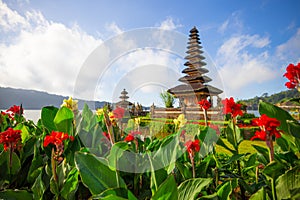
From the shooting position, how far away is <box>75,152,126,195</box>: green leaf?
0.71 meters

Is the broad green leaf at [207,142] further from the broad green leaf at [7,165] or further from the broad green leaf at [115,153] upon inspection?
the broad green leaf at [7,165]

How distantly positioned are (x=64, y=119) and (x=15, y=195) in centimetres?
40

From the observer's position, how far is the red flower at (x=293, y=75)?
39.0 inches

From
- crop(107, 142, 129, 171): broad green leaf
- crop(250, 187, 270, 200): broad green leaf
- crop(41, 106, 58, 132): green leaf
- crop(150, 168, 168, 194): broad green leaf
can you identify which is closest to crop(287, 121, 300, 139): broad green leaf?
crop(250, 187, 270, 200): broad green leaf

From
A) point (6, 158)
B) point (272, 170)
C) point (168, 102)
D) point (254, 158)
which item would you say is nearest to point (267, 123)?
point (272, 170)

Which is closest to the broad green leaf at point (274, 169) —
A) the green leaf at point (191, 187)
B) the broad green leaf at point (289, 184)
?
the broad green leaf at point (289, 184)

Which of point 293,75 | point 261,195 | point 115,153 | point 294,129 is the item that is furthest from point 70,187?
point 293,75

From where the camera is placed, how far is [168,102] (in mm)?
15195

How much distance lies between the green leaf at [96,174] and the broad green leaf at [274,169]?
488mm

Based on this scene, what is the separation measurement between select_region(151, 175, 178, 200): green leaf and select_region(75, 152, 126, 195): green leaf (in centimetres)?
20

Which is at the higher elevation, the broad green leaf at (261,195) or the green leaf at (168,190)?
the green leaf at (168,190)

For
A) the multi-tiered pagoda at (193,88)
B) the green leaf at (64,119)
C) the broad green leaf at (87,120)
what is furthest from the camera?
the multi-tiered pagoda at (193,88)

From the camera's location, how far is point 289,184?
62cm

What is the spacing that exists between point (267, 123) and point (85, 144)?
884mm
